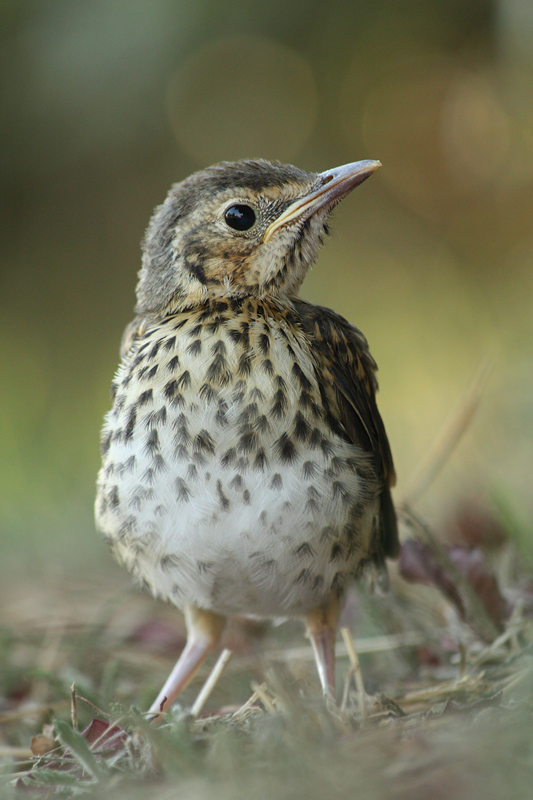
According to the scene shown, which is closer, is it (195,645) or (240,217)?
(240,217)

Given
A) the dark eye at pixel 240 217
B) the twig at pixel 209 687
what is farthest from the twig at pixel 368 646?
the dark eye at pixel 240 217

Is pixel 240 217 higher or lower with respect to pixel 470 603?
higher

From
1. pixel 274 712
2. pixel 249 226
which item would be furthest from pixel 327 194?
pixel 274 712

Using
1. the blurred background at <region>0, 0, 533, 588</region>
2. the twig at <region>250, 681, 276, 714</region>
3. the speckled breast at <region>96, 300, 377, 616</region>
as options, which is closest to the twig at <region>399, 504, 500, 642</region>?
the speckled breast at <region>96, 300, 377, 616</region>

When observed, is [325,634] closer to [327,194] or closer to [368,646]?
[368,646]

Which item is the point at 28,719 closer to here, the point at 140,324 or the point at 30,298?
the point at 140,324

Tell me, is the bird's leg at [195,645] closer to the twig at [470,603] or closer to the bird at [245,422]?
the bird at [245,422]

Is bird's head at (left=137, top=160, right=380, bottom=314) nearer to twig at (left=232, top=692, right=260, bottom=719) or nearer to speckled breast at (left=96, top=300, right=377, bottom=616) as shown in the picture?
speckled breast at (left=96, top=300, right=377, bottom=616)
